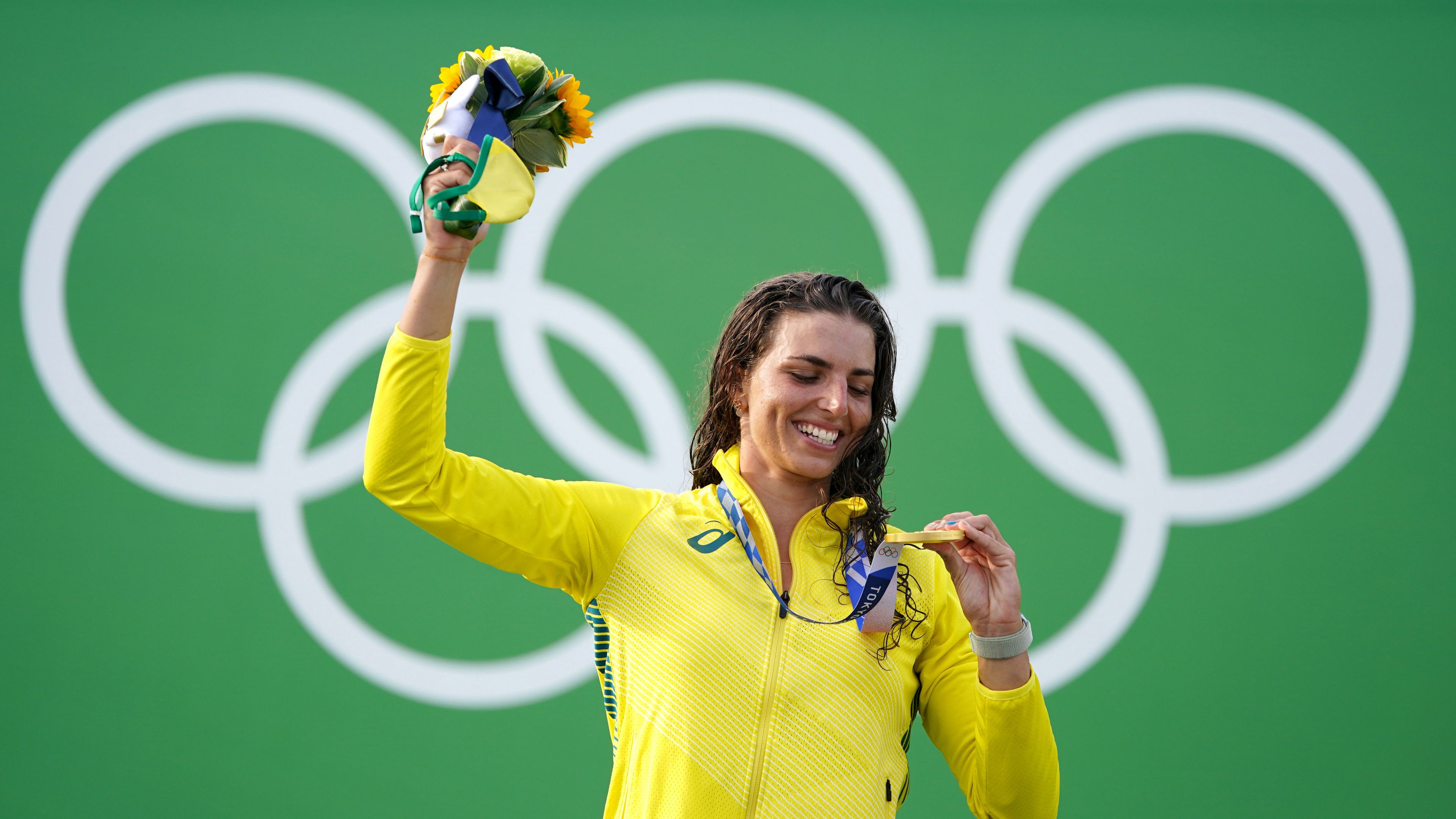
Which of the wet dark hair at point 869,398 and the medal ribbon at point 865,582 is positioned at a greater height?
the wet dark hair at point 869,398

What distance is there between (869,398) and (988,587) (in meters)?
0.32

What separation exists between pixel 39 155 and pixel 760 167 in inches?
83.4

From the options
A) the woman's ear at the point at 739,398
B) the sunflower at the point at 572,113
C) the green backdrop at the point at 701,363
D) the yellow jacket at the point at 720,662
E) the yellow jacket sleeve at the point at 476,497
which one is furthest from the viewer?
the green backdrop at the point at 701,363

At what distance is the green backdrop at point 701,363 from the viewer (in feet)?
9.31

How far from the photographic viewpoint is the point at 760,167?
295cm

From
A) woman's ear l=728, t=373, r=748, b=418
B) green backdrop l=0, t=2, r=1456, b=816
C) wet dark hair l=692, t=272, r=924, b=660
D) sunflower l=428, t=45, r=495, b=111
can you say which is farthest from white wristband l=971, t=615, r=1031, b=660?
green backdrop l=0, t=2, r=1456, b=816

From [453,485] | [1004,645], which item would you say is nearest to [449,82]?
[453,485]

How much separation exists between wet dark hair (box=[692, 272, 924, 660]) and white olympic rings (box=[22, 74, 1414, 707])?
1.28 m

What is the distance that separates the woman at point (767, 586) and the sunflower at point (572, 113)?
0.70 feet

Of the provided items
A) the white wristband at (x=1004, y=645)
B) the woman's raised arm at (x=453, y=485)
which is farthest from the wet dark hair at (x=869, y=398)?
the woman's raised arm at (x=453, y=485)

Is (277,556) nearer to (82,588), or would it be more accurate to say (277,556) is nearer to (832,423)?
(82,588)

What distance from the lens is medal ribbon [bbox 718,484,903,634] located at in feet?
4.44

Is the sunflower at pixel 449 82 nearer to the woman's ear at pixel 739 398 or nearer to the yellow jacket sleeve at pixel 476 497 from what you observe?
the yellow jacket sleeve at pixel 476 497

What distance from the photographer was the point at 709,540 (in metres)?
1.42
